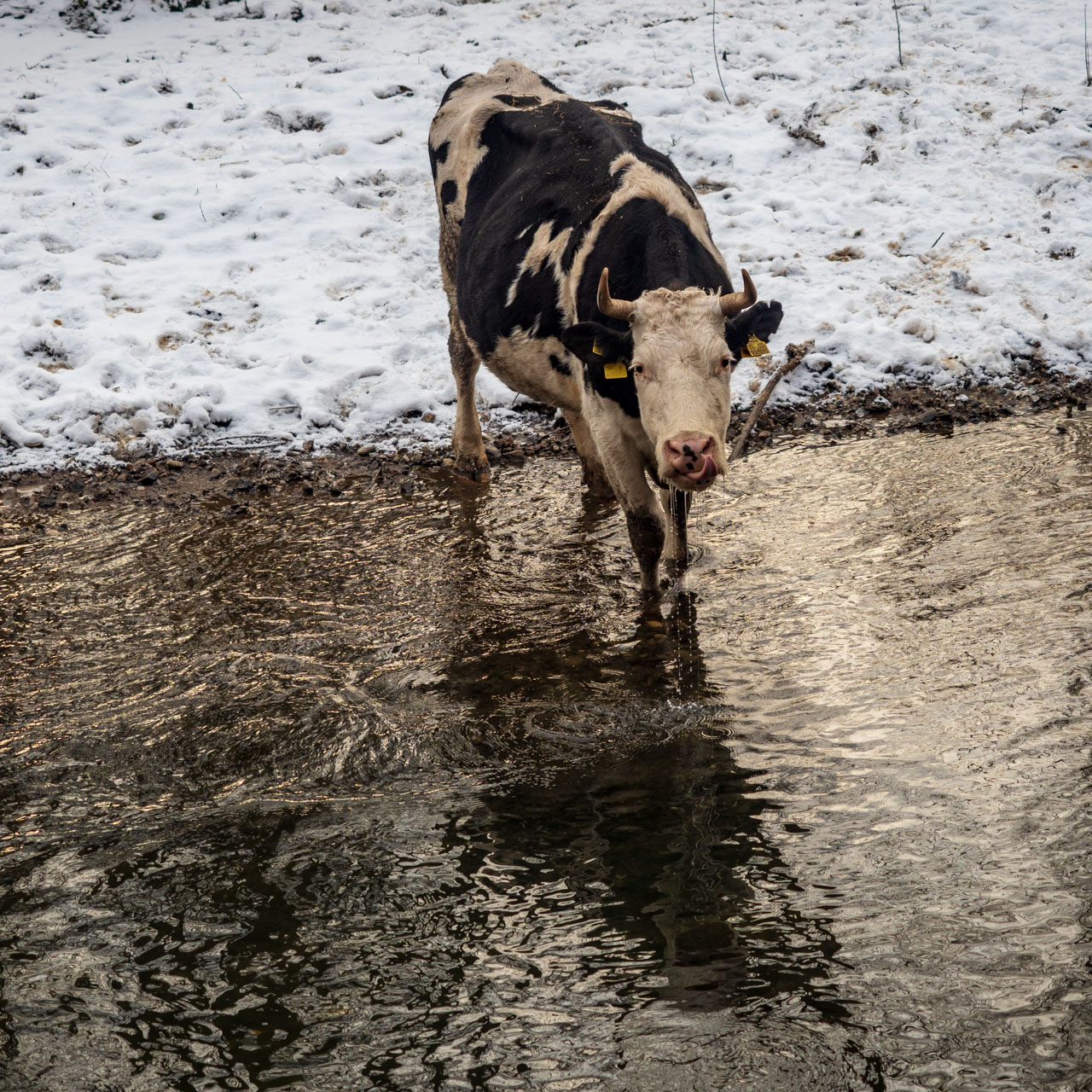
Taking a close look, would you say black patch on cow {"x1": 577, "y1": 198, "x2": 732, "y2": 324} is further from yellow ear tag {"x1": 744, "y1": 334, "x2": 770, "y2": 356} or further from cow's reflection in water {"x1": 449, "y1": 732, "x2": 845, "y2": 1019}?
cow's reflection in water {"x1": 449, "y1": 732, "x2": 845, "y2": 1019}

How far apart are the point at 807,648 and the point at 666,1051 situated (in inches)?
94.3

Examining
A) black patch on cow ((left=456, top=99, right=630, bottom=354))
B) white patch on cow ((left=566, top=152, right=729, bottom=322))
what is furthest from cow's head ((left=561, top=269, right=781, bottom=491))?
black patch on cow ((left=456, top=99, right=630, bottom=354))

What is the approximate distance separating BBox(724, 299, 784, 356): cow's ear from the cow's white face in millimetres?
71

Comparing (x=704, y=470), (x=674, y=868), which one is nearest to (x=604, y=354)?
(x=704, y=470)

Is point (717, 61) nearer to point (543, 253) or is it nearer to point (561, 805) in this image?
point (543, 253)

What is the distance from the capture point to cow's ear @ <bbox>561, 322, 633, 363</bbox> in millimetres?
4992

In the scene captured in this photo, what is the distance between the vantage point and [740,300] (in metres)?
4.86

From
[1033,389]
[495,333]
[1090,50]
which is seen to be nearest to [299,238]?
[495,333]

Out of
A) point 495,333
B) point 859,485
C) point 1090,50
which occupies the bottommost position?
point 859,485

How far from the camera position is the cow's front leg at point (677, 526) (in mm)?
5789

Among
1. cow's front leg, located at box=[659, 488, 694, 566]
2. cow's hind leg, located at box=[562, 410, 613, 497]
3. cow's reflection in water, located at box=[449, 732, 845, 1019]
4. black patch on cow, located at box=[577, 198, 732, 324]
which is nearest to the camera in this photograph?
cow's reflection in water, located at box=[449, 732, 845, 1019]

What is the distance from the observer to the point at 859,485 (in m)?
6.75

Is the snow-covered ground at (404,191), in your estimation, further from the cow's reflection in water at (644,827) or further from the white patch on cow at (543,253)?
the cow's reflection in water at (644,827)

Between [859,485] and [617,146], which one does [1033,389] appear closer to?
[859,485]
